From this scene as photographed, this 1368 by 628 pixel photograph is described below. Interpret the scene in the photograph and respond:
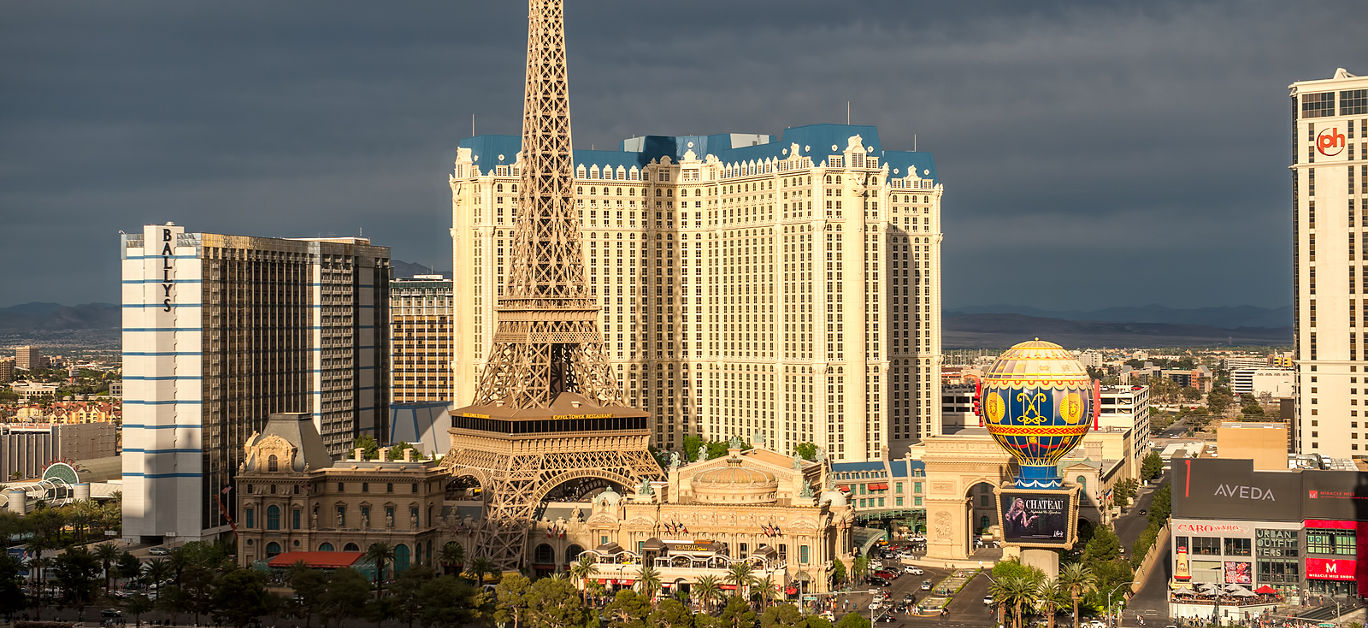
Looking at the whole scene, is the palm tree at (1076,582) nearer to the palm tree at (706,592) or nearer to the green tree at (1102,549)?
the green tree at (1102,549)

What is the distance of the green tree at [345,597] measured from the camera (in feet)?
493

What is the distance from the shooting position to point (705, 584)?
15450 cm

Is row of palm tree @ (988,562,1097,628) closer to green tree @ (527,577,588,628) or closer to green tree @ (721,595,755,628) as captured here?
green tree @ (721,595,755,628)

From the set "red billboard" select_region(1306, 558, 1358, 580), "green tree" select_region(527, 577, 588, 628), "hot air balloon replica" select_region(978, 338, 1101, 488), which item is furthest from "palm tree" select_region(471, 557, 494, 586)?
"red billboard" select_region(1306, 558, 1358, 580)

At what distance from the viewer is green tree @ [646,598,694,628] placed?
463ft

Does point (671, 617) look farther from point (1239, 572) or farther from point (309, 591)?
point (1239, 572)

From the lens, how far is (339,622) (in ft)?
504

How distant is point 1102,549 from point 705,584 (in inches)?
1892

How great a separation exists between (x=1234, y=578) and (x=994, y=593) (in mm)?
29212

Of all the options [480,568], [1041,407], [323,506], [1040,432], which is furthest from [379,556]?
Answer: [1041,407]

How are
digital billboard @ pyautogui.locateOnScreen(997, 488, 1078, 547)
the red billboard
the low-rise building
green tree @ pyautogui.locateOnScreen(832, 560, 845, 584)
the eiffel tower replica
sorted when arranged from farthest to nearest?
the eiffel tower replica < digital billboard @ pyautogui.locateOnScreen(997, 488, 1078, 547) < the low-rise building < green tree @ pyautogui.locateOnScreen(832, 560, 845, 584) < the red billboard

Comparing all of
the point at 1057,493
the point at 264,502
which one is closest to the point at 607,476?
the point at 264,502

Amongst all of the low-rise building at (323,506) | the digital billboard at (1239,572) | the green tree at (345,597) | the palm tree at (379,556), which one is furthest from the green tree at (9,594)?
the digital billboard at (1239,572)

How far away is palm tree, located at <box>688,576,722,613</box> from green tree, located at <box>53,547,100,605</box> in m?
60.4
